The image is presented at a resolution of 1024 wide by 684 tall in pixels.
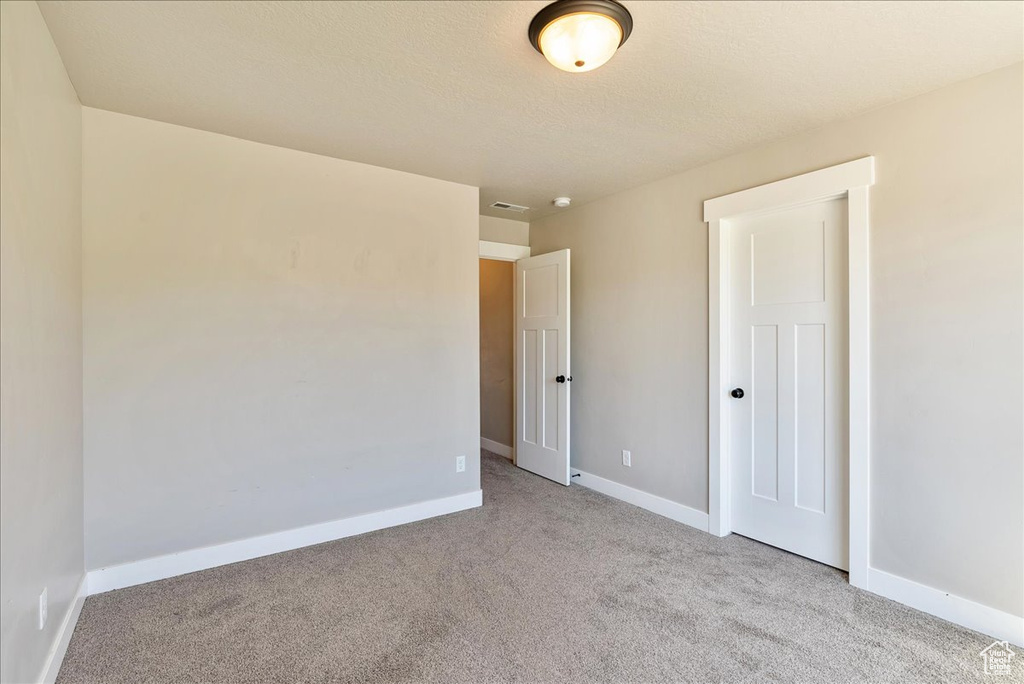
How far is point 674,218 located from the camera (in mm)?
3488

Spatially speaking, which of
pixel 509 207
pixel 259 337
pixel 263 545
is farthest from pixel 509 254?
pixel 263 545

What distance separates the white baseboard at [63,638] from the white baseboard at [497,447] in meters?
3.55

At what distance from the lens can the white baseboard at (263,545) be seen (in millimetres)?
2528

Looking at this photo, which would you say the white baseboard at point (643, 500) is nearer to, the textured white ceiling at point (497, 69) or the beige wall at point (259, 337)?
the beige wall at point (259, 337)

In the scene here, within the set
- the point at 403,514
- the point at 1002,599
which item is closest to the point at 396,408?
the point at 403,514

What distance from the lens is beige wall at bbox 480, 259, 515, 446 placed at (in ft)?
17.6

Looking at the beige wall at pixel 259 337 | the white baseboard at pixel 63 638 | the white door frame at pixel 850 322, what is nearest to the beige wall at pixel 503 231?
the beige wall at pixel 259 337

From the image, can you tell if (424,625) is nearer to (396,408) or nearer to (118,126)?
(396,408)

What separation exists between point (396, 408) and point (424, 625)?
1517 millimetres

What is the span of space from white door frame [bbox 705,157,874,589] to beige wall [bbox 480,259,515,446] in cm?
238

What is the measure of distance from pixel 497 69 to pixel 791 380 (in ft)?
7.76

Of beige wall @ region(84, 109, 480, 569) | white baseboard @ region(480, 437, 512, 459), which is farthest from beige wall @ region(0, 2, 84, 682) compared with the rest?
white baseboard @ region(480, 437, 512, 459)

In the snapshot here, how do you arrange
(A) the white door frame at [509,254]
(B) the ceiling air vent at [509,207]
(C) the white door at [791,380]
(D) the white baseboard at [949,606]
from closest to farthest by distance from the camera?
(D) the white baseboard at [949,606]
(C) the white door at [791,380]
(B) the ceiling air vent at [509,207]
(A) the white door frame at [509,254]

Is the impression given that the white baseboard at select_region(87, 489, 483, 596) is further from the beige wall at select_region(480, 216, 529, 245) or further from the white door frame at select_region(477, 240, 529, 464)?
the beige wall at select_region(480, 216, 529, 245)
